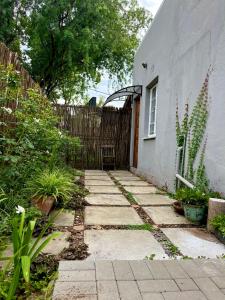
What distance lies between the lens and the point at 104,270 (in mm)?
1975

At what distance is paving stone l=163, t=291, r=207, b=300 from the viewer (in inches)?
65.7

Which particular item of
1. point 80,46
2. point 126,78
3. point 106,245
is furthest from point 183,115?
point 126,78

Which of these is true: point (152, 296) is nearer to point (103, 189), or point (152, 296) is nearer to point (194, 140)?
point (194, 140)

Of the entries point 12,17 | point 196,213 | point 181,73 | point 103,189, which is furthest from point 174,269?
point 12,17

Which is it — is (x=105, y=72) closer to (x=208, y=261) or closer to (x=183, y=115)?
(x=183, y=115)

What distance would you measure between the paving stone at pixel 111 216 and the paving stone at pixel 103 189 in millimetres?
1090

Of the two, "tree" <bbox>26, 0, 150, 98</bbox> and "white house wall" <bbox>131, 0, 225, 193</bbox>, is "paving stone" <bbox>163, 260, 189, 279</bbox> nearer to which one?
"white house wall" <bbox>131, 0, 225, 193</bbox>

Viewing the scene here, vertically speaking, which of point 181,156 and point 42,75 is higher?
point 42,75

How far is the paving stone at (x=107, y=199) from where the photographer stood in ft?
13.3

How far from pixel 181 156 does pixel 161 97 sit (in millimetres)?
1738

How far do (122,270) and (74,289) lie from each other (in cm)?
40

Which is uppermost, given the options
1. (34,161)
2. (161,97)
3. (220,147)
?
(161,97)

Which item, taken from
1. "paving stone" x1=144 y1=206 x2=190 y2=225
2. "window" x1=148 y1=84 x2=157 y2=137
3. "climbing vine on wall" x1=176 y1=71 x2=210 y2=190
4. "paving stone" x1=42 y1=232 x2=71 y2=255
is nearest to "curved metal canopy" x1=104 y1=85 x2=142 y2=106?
"window" x1=148 y1=84 x2=157 y2=137

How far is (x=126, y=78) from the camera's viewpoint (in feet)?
42.9
